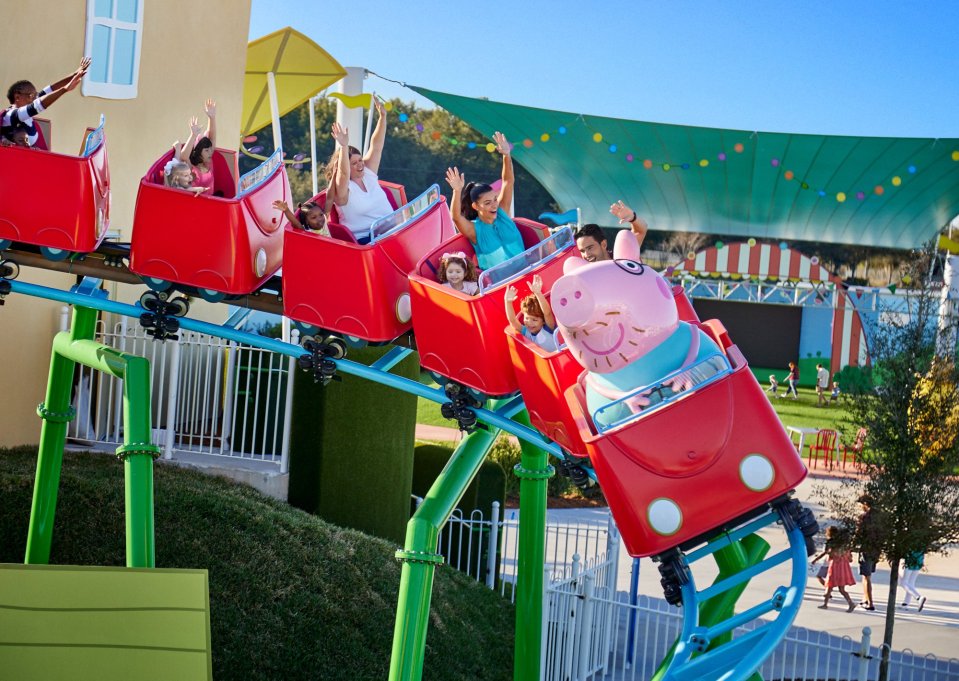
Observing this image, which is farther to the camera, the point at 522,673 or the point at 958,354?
the point at 958,354

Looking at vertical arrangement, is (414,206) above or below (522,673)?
above

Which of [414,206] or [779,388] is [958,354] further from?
[779,388]

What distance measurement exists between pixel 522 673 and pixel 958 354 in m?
5.44

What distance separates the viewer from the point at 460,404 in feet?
14.6

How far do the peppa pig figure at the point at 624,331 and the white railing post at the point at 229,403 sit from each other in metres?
5.14

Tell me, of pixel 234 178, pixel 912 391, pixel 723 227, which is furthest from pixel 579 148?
pixel 234 178

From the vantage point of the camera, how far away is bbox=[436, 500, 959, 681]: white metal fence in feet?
24.4

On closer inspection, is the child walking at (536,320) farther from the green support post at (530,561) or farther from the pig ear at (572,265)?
the green support post at (530,561)

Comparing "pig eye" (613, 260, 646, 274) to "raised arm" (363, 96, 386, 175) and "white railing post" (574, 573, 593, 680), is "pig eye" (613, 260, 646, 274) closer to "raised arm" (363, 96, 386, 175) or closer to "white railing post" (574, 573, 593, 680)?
"raised arm" (363, 96, 386, 175)

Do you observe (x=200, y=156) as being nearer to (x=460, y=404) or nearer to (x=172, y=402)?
(x=460, y=404)

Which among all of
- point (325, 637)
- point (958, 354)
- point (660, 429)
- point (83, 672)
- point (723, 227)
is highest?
point (723, 227)

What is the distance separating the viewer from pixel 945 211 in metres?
19.2

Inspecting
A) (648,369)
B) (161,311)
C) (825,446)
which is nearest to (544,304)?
(648,369)

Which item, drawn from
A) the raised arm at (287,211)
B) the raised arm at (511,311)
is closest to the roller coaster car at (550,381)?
the raised arm at (511,311)
